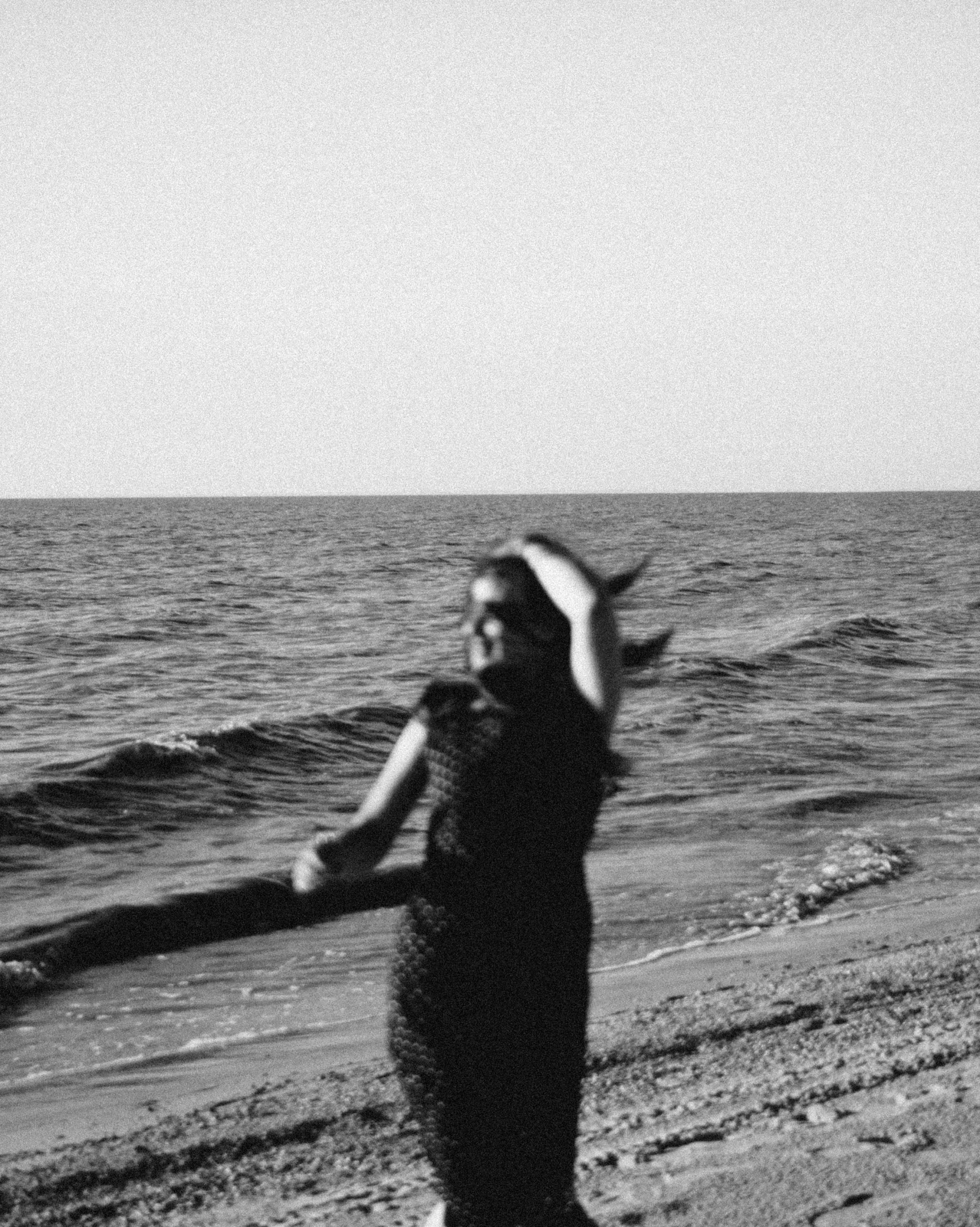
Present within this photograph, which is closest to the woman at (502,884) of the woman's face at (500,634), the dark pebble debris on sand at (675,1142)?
the woman's face at (500,634)

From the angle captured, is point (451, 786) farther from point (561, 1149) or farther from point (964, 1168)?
point (964, 1168)

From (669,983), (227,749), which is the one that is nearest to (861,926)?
(669,983)

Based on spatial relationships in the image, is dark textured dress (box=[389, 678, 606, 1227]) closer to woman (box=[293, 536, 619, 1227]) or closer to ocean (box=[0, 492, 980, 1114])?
woman (box=[293, 536, 619, 1227])

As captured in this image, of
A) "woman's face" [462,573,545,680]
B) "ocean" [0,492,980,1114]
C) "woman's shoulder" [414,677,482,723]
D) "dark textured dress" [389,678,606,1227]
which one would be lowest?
"ocean" [0,492,980,1114]

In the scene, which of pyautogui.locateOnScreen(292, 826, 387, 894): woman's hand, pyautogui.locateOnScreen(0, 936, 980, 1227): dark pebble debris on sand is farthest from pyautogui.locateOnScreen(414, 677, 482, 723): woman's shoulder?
pyautogui.locateOnScreen(0, 936, 980, 1227): dark pebble debris on sand

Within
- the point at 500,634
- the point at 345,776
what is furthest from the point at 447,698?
the point at 345,776

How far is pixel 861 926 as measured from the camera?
882cm

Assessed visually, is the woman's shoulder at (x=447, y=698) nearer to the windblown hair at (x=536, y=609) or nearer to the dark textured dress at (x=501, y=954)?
the dark textured dress at (x=501, y=954)

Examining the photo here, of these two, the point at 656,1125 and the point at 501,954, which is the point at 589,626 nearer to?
the point at 501,954

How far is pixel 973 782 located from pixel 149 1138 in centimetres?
1083

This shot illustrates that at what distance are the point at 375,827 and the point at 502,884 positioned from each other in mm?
300

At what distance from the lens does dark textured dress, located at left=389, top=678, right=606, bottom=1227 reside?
8.74ft

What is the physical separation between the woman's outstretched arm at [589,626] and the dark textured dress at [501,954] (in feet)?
0.18

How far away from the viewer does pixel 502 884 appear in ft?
8.88
